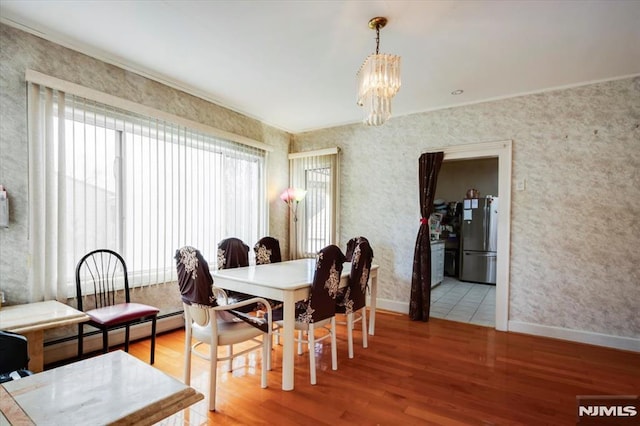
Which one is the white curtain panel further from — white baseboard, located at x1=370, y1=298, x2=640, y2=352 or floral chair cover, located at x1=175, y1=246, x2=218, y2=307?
white baseboard, located at x1=370, y1=298, x2=640, y2=352

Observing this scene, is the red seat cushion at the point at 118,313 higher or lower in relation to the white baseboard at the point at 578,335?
higher

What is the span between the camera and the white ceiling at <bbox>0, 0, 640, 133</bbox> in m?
2.06

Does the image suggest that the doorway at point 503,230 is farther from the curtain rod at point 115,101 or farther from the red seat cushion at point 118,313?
the red seat cushion at point 118,313

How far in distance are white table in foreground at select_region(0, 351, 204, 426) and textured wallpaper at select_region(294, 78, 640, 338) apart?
12.0ft

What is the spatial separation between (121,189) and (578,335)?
4831mm

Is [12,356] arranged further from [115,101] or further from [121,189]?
[115,101]

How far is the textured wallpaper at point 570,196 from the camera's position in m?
2.97

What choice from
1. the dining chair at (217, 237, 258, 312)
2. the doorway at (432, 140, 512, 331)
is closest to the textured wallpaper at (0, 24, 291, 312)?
the dining chair at (217, 237, 258, 312)

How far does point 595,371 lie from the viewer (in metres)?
2.53

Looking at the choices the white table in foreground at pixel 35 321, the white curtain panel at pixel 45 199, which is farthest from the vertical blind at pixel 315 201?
the white table in foreground at pixel 35 321

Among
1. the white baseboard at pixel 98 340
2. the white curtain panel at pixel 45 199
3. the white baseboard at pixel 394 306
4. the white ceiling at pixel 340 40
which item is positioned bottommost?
the white baseboard at pixel 394 306

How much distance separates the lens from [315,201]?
15.7ft

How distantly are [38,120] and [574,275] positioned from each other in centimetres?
511

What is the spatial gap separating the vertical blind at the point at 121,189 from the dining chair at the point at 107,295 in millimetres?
103
